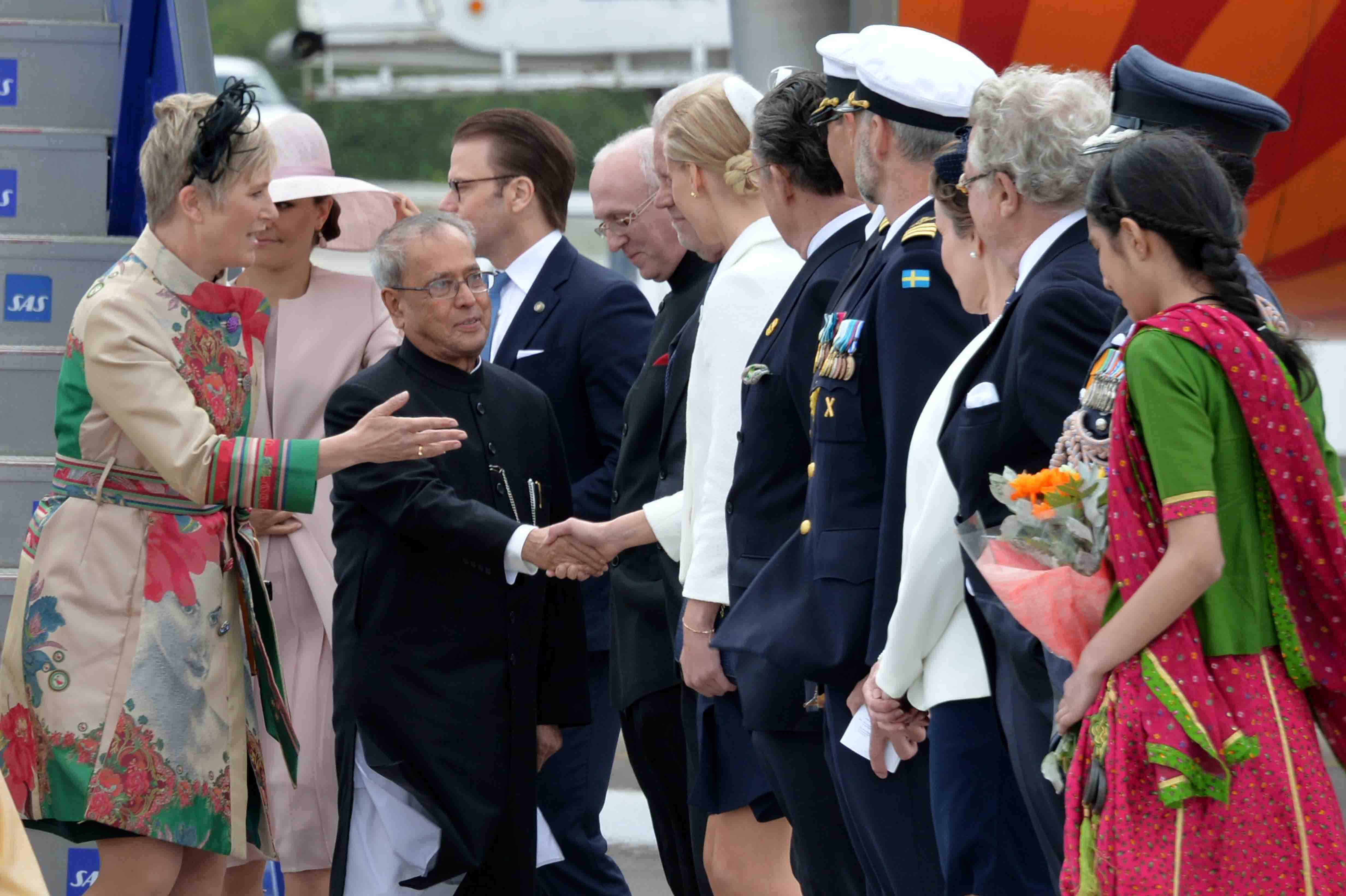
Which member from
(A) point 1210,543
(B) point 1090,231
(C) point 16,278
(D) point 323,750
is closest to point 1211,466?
(A) point 1210,543

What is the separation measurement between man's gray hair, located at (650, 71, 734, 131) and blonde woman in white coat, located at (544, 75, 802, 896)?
0.01 m

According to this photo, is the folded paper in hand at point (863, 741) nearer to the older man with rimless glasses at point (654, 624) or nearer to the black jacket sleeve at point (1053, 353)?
the black jacket sleeve at point (1053, 353)

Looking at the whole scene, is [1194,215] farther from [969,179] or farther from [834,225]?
[834,225]

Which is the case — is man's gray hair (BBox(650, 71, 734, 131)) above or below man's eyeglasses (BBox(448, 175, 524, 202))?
above

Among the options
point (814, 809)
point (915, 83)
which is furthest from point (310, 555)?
point (915, 83)

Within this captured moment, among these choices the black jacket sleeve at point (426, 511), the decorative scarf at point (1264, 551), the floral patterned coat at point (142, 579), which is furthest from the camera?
the black jacket sleeve at point (426, 511)

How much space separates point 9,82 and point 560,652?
228cm

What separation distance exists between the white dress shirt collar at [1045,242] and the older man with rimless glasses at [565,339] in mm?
1691

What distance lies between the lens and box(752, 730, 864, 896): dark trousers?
2.89 meters

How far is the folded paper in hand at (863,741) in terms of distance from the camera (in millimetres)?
2607

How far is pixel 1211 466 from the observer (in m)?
1.98

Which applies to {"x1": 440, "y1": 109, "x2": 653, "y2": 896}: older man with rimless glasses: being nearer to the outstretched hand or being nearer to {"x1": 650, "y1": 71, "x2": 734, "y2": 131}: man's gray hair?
the outstretched hand

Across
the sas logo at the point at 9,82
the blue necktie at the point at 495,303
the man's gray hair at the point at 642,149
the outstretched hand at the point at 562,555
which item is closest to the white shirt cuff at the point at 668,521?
the outstretched hand at the point at 562,555

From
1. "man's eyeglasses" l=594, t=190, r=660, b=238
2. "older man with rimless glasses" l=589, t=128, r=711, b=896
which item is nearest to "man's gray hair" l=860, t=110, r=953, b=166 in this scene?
"older man with rimless glasses" l=589, t=128, r=711, b=896
